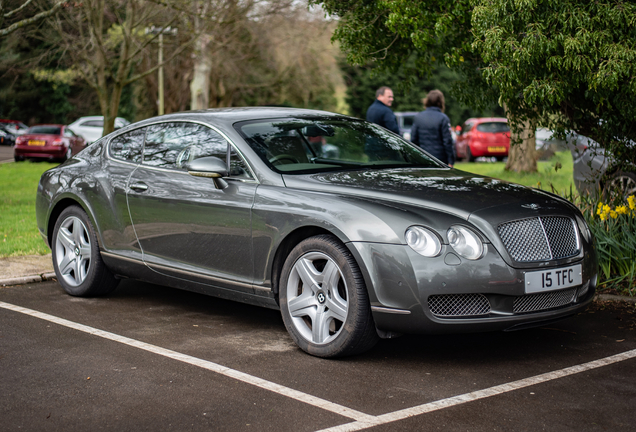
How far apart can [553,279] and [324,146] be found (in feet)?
6.46

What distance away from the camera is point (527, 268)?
14.2ft

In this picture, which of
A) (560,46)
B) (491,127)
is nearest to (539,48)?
(560,46)

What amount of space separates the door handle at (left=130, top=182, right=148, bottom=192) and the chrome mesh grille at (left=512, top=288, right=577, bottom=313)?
2.90 metres

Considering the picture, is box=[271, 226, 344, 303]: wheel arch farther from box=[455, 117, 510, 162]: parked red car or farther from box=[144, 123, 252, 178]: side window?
box=[455, 117, 510, 162]: parked red car

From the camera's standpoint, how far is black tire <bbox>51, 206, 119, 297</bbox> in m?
6.27

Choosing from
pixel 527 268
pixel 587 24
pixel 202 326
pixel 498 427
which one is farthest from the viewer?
pixel 587 24

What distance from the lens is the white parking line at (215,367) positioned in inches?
149

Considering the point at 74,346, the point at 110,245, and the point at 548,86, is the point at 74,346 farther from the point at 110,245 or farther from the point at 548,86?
the point at 548,86

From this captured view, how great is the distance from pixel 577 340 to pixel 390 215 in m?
1.70

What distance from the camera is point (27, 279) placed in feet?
22.8

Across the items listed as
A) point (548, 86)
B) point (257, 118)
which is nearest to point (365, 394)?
point (257, 118)

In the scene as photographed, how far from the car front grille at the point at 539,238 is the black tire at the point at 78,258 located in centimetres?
343

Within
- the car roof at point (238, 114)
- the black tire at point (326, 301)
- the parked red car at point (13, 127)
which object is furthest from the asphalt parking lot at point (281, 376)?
the parked red car at point (13, 127)

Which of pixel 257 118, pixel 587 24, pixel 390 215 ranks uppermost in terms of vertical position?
pixel 587 24
